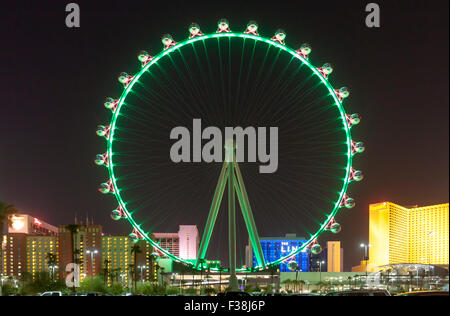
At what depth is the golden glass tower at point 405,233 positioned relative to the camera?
492 feet

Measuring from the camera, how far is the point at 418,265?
100688mm

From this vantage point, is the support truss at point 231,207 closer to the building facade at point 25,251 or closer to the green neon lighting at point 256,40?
the green neon lighting at point 256,40

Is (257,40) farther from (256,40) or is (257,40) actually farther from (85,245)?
(85,245)

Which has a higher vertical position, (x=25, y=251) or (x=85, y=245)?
(x=85, y=245)

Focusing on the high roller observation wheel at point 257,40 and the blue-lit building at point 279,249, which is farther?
Result: the blue-lit building at point 279,249

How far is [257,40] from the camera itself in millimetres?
32531

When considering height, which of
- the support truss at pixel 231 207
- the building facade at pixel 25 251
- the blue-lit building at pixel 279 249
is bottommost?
the building facade at pixel 25 251

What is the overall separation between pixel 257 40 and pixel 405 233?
13871 cm

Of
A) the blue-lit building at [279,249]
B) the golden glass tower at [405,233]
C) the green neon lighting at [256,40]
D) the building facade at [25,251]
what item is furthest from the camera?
the building facade at [25,251]

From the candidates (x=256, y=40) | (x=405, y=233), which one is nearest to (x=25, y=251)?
(x=405, y=233)

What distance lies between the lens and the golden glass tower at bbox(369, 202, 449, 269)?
492 feet

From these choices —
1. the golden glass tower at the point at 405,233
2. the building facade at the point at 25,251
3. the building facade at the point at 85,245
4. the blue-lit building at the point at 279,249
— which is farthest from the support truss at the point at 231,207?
the building facade at the point at 25,251

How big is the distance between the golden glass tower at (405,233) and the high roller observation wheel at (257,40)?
406 ft
